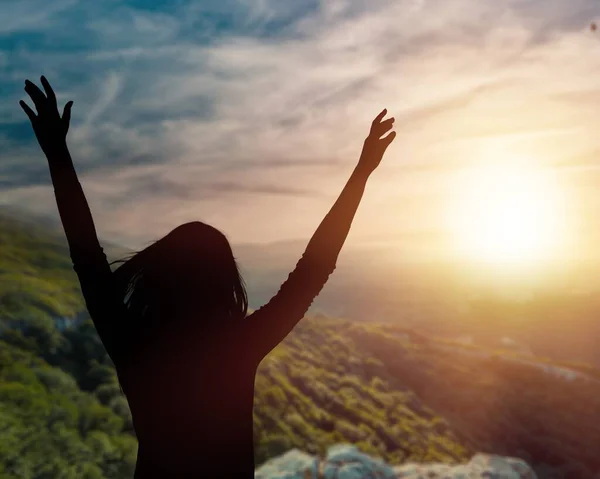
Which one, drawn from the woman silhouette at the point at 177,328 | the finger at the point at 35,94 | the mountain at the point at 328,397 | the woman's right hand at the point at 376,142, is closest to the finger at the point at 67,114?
the woman silhouette at the point at 177,328

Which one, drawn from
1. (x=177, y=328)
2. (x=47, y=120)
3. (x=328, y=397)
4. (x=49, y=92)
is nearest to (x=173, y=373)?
(x=177, y=328)

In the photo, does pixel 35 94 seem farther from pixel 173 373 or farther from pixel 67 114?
pixel 173 373

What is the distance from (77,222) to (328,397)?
299ft

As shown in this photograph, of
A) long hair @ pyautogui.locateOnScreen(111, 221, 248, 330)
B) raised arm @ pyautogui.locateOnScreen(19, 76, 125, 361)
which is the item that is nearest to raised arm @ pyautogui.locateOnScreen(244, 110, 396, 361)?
long hair @ pyautogui.locateOnScreen(111, 221, 248, 330)

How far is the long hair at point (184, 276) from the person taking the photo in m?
3.14

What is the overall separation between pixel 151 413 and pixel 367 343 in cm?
12201

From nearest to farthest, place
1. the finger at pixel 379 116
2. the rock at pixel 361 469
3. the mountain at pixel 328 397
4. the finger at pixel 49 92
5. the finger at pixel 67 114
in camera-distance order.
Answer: the finger at pixel 49 92
the finger at pixel 67 114
the finger at pixel 379 116
the rock at pixel 361 469
the mountain at pixel 328 397

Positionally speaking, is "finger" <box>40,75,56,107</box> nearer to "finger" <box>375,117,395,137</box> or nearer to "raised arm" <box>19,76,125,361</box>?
"raised arm" <box>19,76,125,361</box>

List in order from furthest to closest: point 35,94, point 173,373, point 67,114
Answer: point 67,114 → point 35,94 → point 173,373

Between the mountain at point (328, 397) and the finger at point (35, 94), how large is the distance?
53.7 meters

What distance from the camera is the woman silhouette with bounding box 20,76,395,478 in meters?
2.98

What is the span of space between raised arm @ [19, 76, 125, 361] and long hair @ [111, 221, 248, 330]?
13 centimetres

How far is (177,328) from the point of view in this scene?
3072mm

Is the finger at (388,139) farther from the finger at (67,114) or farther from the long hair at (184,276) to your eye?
the finger at (67,114)
